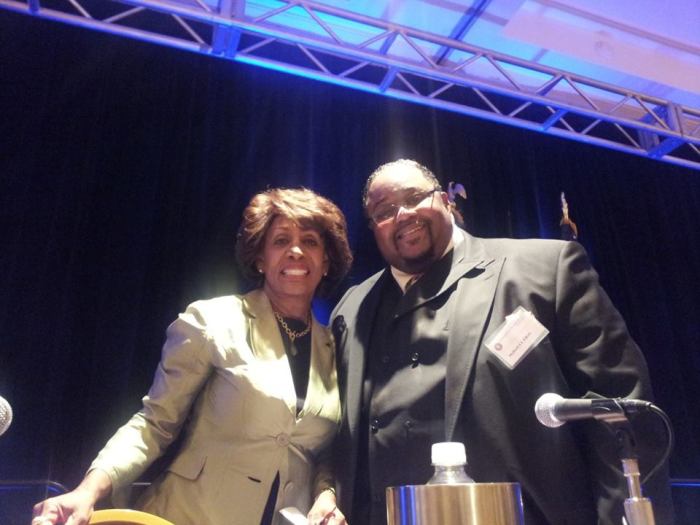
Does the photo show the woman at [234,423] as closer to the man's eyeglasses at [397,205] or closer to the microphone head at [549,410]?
the man's eyeglasses at [397,205]

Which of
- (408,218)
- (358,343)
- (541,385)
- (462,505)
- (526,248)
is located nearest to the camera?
(462,505)

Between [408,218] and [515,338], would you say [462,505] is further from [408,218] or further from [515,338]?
[408,218]

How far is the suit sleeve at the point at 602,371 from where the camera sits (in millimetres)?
1198

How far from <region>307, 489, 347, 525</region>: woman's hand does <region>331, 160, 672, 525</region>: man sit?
0.05 meters

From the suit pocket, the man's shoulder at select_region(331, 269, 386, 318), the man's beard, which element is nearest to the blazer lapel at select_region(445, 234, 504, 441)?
the man's beard

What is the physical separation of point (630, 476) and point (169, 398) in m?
1.07

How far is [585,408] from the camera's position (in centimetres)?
93

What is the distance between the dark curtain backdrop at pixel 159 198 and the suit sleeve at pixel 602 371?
191cm

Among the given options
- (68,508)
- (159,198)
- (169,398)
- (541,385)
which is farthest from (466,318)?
(159,198)

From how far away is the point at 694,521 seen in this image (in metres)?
3.90

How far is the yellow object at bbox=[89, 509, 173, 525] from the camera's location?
1.02 meters

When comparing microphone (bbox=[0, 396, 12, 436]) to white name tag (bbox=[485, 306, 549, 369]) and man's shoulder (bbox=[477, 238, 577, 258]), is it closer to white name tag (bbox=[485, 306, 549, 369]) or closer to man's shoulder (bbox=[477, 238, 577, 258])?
white name tag (bbox=[485, 306, 549, 369])

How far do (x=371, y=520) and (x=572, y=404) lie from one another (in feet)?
2.37

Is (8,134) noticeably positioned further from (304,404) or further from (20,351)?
Result: (304,404)
